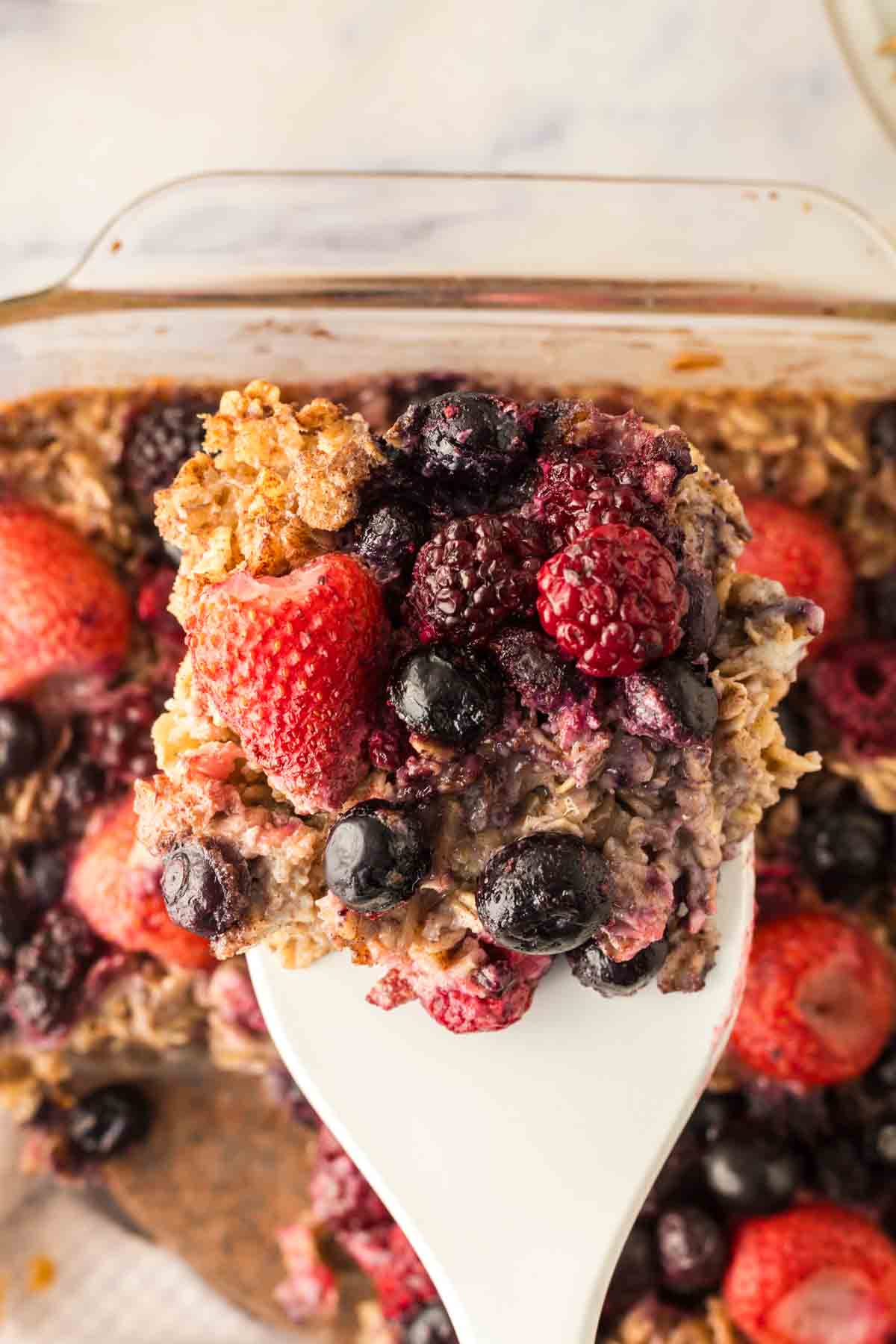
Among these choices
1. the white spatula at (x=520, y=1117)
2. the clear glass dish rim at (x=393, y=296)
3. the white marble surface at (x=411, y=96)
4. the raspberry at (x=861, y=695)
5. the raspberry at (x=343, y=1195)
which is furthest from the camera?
the white marble surface at (x=411, y=96)

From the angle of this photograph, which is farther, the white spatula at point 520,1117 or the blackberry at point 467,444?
the white spatula at point 520,1117

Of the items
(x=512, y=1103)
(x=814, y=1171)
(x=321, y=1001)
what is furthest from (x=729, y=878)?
(x=814, y=1171)

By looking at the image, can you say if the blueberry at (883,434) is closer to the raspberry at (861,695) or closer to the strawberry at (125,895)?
the raspberry at (861,695)

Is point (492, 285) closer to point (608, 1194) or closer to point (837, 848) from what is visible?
point (837, 848)

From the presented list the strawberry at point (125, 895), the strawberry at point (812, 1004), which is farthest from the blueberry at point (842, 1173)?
the strawberry at point (125, 895)

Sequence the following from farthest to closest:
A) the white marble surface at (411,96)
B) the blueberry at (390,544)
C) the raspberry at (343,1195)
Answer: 1. the white marble surface at (411,96)
2. the raspberry at (343,1195)
3. the blueberry at (390,544)
